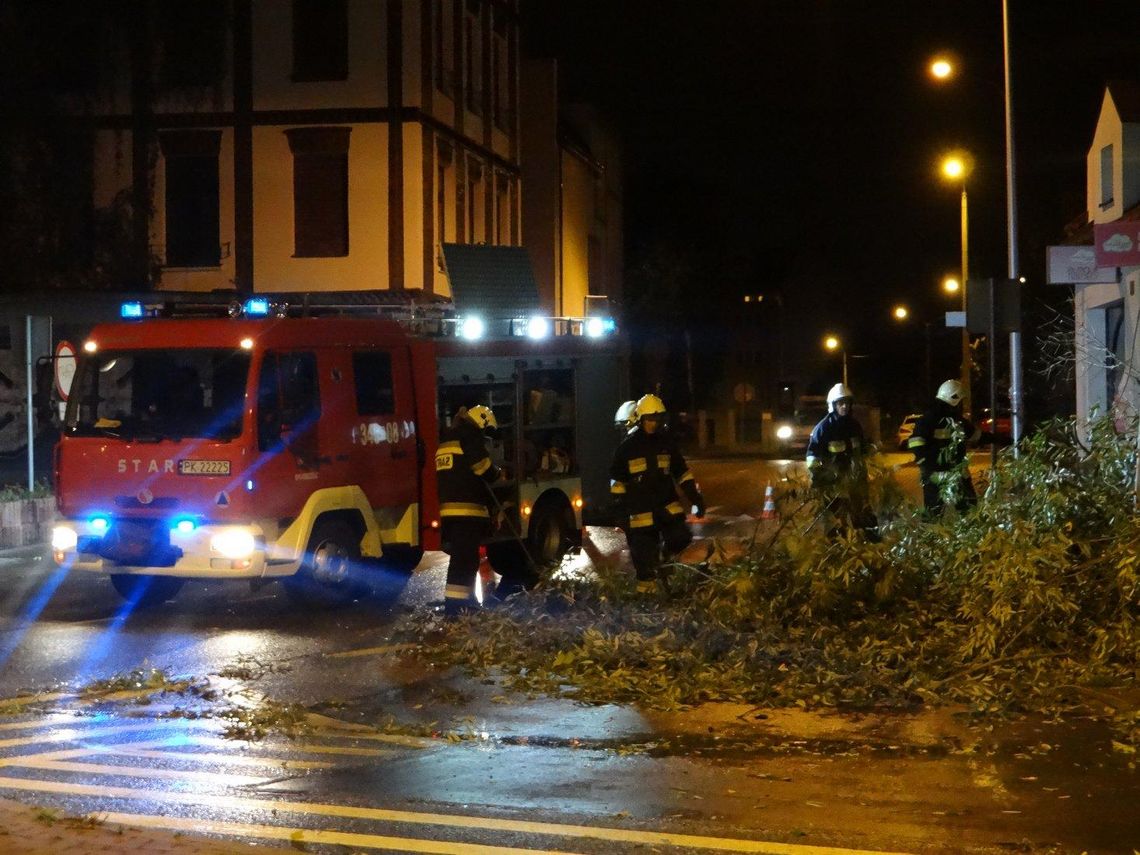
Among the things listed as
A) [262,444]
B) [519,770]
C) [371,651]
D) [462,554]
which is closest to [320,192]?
[262,444]

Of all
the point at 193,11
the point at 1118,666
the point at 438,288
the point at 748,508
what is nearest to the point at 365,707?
the point at 1118,666

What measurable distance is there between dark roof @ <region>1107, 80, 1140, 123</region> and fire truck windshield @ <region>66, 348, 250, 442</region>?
48.4 feet

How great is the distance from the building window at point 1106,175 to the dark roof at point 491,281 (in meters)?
10.4

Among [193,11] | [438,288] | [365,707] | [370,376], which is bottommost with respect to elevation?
[365,707]

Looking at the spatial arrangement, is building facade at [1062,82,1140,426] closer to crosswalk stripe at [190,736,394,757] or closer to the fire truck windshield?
the fire truck windshield

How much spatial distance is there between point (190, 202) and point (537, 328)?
16508 millimetres

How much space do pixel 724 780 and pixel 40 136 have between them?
25303 millimetres

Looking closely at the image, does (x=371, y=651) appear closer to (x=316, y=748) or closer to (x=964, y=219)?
(x=316, y=748)

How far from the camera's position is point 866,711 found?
8.32 m

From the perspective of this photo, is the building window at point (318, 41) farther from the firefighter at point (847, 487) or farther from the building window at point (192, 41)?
the firefighter at point (847, 487)

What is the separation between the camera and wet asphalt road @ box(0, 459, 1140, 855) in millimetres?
6004

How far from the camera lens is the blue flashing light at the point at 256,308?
12.4 metres

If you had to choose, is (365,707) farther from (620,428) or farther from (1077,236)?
(1077,236)

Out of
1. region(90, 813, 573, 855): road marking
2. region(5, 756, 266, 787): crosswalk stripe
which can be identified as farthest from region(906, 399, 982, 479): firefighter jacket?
region(90, 813, 573, 855): road marking
